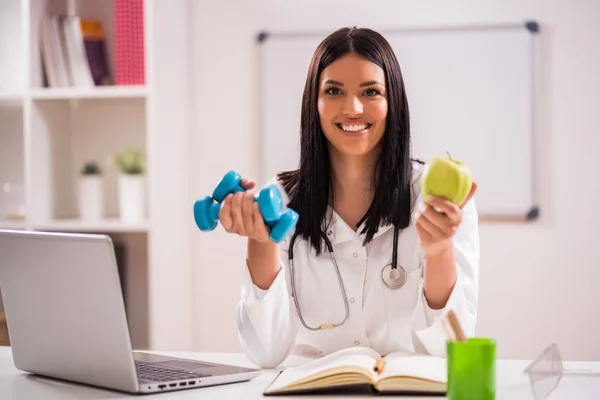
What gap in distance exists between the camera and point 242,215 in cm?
143

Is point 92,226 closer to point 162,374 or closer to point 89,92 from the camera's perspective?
point 89,92

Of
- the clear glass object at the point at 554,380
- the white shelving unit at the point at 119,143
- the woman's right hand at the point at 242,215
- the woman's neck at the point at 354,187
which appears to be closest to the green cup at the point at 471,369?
the clear glass object at the point at 554,380

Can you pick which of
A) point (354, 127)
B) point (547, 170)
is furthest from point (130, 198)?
point (547, 170)

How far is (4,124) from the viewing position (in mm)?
3490

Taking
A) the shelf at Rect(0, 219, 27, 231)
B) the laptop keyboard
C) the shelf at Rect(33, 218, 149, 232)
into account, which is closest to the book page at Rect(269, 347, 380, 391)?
the laptop keyboard

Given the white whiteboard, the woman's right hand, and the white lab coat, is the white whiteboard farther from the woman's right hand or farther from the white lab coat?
the woman's right hand

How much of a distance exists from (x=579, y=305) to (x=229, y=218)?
227cm

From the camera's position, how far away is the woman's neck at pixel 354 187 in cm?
196

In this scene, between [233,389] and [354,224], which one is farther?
[354,224]

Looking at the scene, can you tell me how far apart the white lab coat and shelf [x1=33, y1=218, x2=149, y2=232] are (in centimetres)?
132

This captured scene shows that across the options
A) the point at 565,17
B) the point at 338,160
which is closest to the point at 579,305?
the point at 565,17

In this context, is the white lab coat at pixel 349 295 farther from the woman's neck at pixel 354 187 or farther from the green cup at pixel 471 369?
the green cup at pixel 471 369

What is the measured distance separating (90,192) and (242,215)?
1.93 meters

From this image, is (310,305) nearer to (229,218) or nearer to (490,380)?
(229,218)
